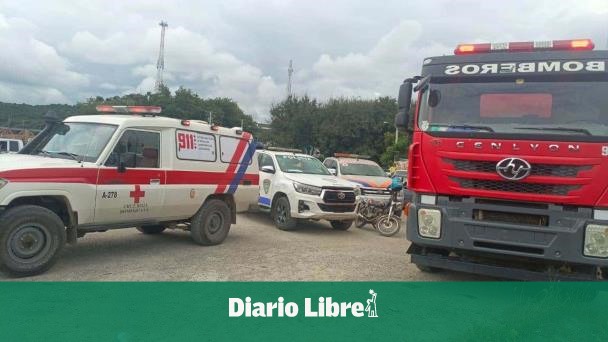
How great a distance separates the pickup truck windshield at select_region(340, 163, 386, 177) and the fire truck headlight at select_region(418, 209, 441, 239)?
27.0ft

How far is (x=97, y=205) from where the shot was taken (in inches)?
260

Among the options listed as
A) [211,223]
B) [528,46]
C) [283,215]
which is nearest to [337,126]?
[283,215]

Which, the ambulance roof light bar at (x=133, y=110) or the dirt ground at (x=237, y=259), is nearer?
the dirt ground at (x=237, y=259)

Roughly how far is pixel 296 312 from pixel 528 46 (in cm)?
436

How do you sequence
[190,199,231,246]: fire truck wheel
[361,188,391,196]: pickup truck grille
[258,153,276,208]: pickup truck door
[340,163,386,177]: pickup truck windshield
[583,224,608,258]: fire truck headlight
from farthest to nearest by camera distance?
[340,163,386,177]: pickup truck windshield → [361,188,391,196]: pickup truck grille → [258,153,276,208]: pickup truck door → [190,199,231,246]: fire truck wheel → [583,224,608,258]: fire truck headlight

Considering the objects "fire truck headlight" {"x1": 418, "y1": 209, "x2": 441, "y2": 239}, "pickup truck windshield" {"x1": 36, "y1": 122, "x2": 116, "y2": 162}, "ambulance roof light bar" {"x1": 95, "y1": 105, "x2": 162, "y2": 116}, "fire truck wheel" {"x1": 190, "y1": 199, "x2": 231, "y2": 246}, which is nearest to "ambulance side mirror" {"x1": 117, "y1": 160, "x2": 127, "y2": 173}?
"pickup truck windshield" {"x1": 36, "y1": 122, "x2": 116, "y2": 162}

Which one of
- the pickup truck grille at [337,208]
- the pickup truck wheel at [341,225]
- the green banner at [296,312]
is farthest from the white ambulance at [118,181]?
the pickup truck wheel at [341,225]

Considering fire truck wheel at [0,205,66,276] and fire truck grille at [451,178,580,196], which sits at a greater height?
fire truck grille at [451,178,580,196]

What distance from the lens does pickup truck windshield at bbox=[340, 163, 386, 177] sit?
1444 cm

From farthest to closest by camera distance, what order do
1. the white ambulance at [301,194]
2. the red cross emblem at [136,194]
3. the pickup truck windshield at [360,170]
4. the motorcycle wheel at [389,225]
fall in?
the pickup truck windshield at [360,170] → the motorcycle wheel at [389,225] → the white ambulance at [301,194] → the red cross emblem at [136,194]

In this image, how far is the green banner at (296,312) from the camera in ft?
14.6

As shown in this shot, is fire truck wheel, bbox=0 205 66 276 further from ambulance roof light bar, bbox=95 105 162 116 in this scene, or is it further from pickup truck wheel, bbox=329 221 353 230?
pickup truck wheel, bbox=329 221 353 230

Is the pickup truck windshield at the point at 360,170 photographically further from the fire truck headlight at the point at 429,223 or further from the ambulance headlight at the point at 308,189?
the fire truck headlight at the point at 429,223

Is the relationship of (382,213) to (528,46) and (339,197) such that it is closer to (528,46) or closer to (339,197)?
(339,197)
